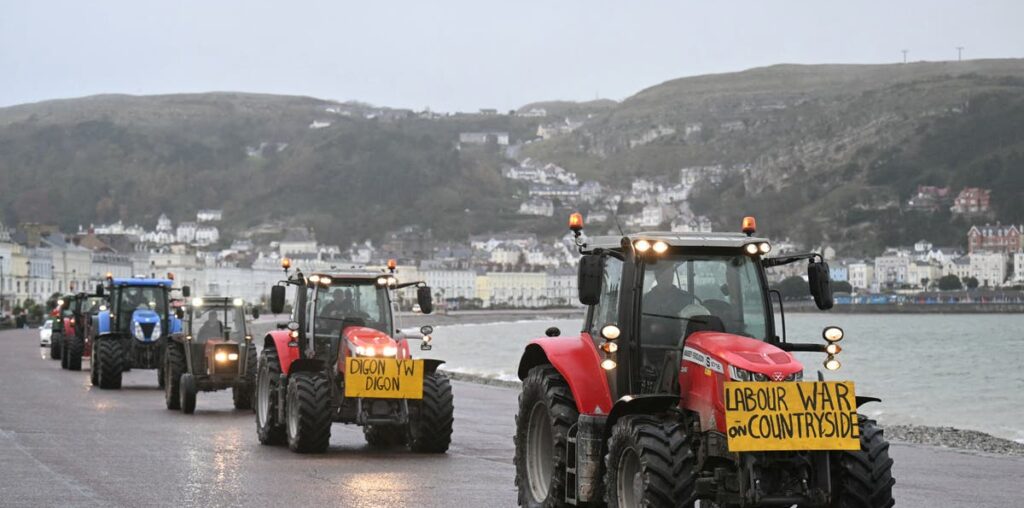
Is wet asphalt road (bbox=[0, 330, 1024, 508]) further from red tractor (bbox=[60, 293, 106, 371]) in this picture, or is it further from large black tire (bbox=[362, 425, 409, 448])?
red tractor (bbox=[60, 293, 106, 371])

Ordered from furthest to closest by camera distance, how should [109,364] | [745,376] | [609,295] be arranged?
[109,364] → [609,295] → [745,376]

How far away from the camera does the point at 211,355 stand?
27328mm

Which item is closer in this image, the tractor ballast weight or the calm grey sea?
the tractor ballast weight

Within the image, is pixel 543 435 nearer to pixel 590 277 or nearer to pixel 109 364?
pixel 590 277

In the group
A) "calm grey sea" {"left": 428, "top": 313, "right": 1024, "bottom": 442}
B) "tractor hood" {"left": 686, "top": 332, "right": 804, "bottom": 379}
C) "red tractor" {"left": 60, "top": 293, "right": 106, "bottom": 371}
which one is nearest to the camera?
"tractor hood" {"left": 686, "top": 332, "right": 804, "bottom": 379}

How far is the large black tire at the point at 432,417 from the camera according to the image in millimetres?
Result: 19672

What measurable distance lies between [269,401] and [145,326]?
50.8 feet

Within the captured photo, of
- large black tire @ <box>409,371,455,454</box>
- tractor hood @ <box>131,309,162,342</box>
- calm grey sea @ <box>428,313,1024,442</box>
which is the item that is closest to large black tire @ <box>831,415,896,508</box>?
large black tire @ <box>409,371,455,454</box>

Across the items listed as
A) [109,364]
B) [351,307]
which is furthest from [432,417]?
[109,364]

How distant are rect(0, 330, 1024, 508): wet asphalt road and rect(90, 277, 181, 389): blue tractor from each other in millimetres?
6779

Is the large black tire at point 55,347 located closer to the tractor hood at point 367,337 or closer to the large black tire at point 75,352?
the large black tire at point 75,352

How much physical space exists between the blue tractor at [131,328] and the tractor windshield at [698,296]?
927 inches

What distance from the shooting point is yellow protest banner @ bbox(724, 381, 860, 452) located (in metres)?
11.0

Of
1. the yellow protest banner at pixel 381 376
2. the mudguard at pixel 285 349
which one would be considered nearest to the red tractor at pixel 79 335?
the mudguard at pixel 285 349
